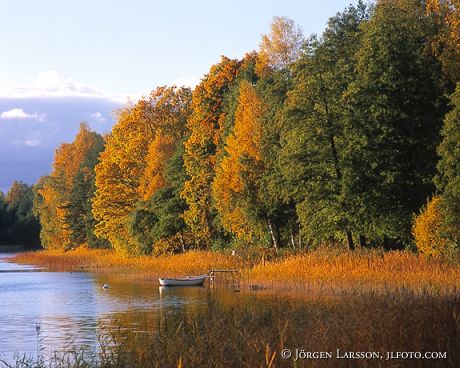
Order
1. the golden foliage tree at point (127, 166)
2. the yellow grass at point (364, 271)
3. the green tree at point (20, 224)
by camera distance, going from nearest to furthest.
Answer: the yellow grass at point (364, 271), the golden foliage tree at point (127, 166), the green tree at point (20, 224)

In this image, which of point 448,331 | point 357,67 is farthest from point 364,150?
point 448,331

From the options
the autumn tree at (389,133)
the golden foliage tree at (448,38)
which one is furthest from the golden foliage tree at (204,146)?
the golden foliage tree at (448,38)

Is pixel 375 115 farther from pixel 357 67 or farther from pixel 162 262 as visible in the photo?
pixel 162 262

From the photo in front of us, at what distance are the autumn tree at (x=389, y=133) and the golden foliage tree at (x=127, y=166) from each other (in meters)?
32.2

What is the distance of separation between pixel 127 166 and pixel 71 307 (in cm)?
4168

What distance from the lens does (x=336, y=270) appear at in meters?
38.8

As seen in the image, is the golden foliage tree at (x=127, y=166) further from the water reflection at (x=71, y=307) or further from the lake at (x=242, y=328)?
the lake at (x=242, y=328)

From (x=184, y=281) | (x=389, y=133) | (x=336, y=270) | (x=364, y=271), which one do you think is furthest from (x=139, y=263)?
(x=364, y=271)

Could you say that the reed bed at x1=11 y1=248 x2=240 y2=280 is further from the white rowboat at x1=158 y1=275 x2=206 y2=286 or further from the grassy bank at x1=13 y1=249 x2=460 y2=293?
the white rowboat at x1=158 y1=275 x2=206 y2=286

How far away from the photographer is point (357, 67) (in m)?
49.9

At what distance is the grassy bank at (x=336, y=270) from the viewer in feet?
109

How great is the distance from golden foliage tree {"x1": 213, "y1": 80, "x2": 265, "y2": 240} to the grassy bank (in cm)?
431

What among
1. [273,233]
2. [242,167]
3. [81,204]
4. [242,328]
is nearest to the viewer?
[242,328]

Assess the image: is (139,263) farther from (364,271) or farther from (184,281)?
(364,271)
